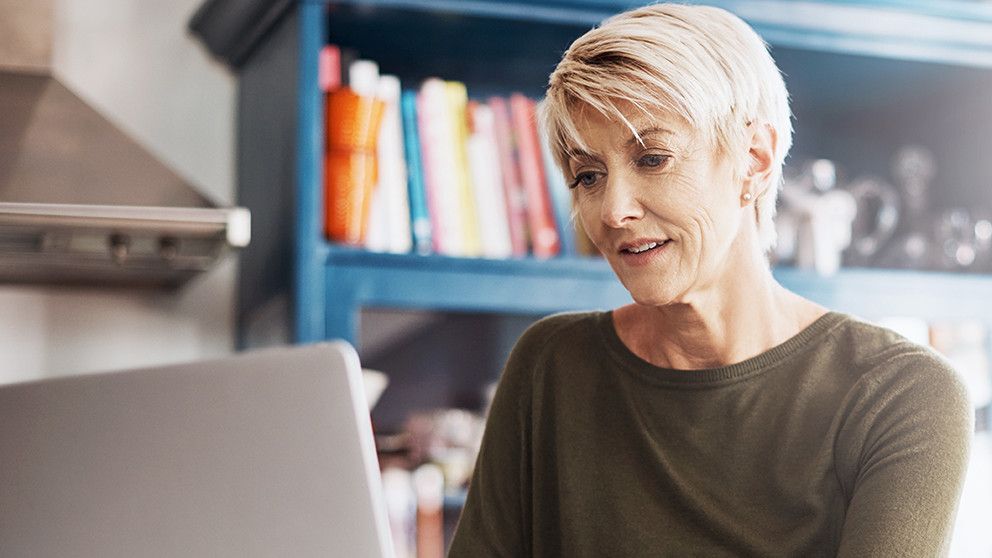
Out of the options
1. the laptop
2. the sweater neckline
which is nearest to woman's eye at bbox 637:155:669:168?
the sweater neckline

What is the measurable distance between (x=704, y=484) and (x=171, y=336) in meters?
1.49

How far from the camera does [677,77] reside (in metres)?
1.20

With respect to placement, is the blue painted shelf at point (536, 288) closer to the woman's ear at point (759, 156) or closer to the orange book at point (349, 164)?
the orange book at point (349, 164)

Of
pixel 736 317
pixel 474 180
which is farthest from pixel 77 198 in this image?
→ pixel 736 317

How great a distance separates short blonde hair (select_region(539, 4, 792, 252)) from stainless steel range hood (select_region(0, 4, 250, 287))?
3.19ft

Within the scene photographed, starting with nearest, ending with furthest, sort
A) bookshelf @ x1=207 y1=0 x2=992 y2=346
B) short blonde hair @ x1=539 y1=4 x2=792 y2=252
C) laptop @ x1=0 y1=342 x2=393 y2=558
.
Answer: laptop @ x1=0 y1=342 x2=393 y2=558, short blonde hair @ x1=539 y1=4 x2=792 y2=252, bookshelf @ x1=207 y1=0 x2=992 y2=346

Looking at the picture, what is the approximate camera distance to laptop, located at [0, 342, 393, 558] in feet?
2.82

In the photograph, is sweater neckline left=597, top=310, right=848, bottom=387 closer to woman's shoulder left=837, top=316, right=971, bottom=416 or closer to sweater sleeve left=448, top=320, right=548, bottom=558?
woman's shoulder left=837, top=316, right=971, bottom=416

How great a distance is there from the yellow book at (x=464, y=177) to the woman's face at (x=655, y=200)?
3.50ft

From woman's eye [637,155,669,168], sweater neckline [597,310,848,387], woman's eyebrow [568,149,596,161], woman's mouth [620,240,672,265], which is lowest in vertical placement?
sweater neckline [597,310,848,387]

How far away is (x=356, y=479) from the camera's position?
853 millimetres

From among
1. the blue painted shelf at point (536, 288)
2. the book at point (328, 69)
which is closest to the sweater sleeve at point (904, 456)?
the blue painted shelf at point (536, 288)

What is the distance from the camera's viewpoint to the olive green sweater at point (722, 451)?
113 cm

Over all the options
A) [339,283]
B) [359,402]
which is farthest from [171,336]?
[359,402]
